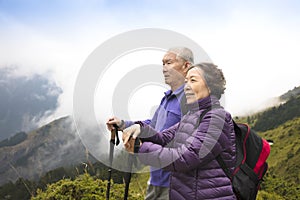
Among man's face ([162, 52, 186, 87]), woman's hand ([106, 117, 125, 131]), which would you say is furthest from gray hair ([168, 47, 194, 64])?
woman's hand ([106, 117, 125, 131])

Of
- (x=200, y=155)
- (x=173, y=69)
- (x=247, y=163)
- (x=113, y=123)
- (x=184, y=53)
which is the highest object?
(x=184, y=53)

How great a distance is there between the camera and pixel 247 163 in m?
2.53

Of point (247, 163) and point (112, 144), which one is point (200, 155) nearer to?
point (247, 163)

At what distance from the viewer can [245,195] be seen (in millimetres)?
2441

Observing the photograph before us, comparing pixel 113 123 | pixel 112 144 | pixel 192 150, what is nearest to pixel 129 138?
pixel 112 144

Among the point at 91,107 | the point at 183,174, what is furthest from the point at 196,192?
the point at 91,107

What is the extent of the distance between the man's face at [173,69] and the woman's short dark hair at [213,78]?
829 millimetres

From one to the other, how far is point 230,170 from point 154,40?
1.17m

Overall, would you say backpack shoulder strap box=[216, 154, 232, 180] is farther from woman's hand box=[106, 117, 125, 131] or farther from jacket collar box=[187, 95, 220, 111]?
woman's hand box=[106, 117, 125, 131]

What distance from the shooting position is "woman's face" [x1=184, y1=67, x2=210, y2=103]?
2.55 meters

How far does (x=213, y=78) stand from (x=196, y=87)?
159mm

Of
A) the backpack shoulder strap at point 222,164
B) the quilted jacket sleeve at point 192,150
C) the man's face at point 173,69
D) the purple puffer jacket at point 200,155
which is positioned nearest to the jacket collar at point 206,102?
the purple puffer jacket at point 200,155

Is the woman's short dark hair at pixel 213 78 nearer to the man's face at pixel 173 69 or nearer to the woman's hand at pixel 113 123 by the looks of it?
the woman's hand at pixel 113 123

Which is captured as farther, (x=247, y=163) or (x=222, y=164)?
(x=247, y=163)
